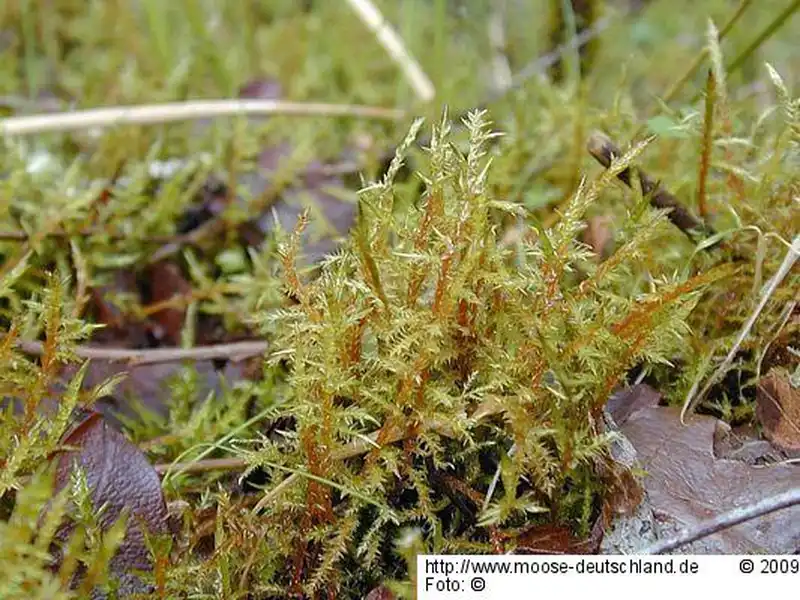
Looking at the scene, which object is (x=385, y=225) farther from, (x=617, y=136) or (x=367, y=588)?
(x=617, y=136)

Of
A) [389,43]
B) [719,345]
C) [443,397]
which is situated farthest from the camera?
[389,43]

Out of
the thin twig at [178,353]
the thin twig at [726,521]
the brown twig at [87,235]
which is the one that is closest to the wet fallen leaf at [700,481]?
the thin twig at [726,521]

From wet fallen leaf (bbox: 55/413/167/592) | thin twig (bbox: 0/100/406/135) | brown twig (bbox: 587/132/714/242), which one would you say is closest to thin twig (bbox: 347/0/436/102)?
thin twig (bbox: 0/100/406/135)

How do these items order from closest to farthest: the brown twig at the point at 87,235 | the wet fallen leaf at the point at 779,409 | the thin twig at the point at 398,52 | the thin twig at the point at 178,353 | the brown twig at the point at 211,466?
the wet fallen leaf at the point at 779,409, the brown twig at the point at 211,466, the thin twig at the point at 178,353, the brown twig at the point at 87,235, the thin twig at the point at 398,52

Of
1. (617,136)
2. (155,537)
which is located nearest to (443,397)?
(155,537)

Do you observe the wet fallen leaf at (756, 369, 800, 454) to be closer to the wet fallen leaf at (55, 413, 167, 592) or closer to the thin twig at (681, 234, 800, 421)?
the thin twig at (681, 234, 800, 421)

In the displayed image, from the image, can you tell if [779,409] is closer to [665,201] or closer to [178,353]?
[665,201]

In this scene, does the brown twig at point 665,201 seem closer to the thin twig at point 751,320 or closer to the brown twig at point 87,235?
the thin twig at point 751,320
